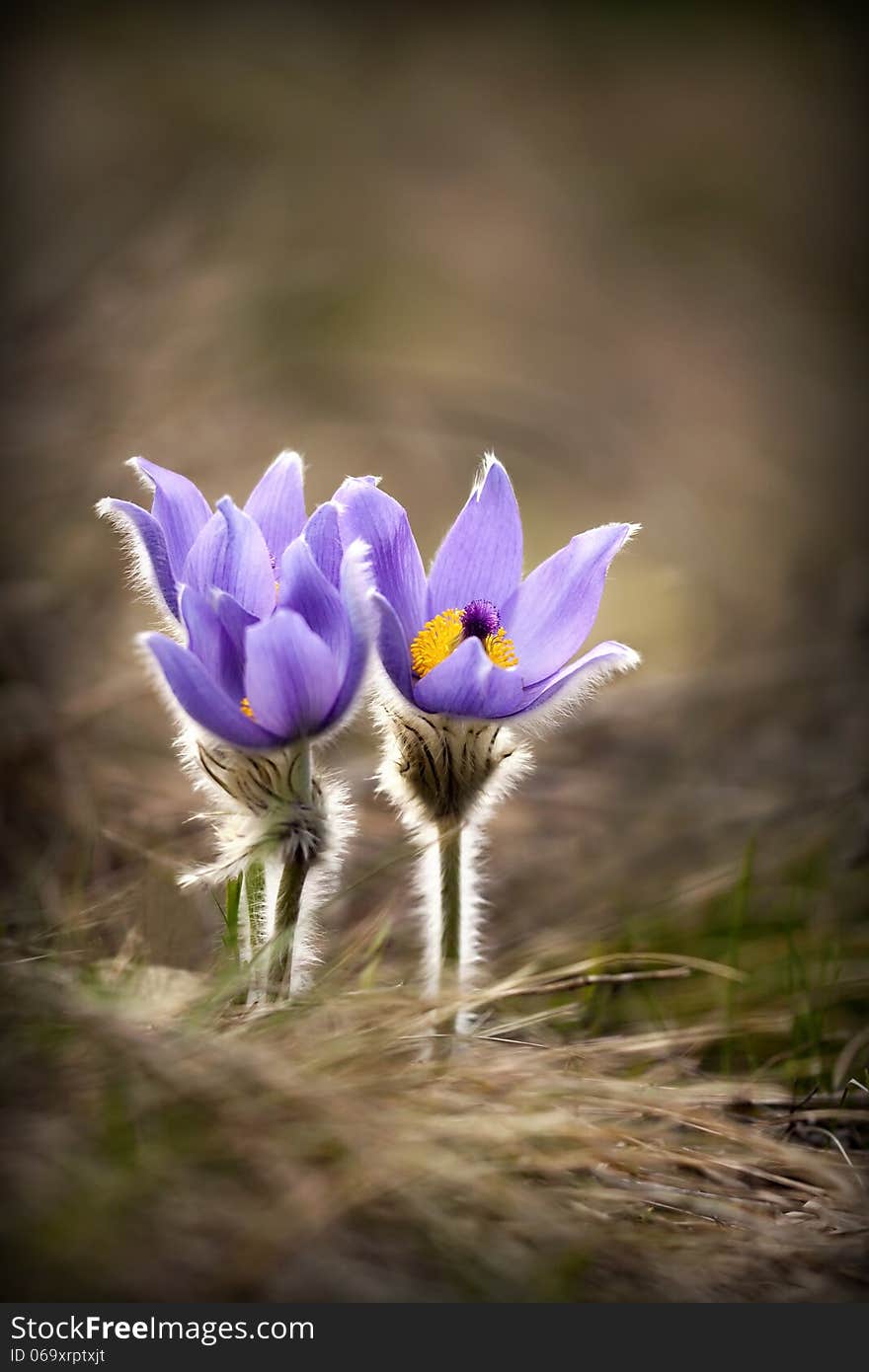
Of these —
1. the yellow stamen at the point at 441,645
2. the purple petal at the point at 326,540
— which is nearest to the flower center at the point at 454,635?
the yellow stamen at the point at 441,645

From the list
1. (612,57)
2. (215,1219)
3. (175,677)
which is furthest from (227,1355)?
(612,57)

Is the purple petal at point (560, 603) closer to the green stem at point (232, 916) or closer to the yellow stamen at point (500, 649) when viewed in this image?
the yellow stamen at point (500, 649)

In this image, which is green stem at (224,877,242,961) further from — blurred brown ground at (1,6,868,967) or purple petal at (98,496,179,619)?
purple petal at (98,496,179,619)

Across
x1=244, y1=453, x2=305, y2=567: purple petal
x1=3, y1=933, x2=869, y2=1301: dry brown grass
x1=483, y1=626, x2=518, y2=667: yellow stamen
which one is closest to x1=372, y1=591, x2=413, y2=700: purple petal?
x1=483, y1=626, x2=518, y2=667: yellow stamen

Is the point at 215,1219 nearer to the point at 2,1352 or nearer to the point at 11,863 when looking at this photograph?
the point at 2,1352

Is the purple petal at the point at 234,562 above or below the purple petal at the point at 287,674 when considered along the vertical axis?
above

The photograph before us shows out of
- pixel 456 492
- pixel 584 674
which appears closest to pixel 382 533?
pixel 584 674

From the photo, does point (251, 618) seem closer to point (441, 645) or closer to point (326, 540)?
point (326, 540)
